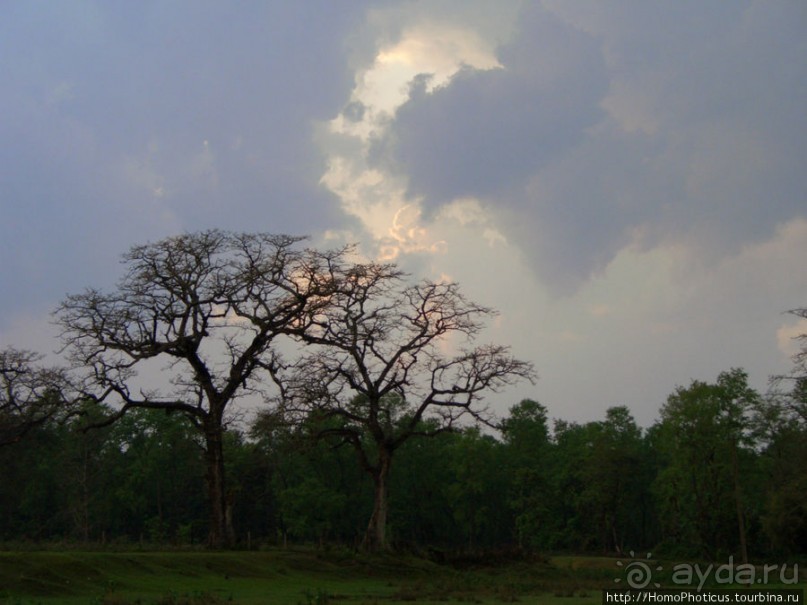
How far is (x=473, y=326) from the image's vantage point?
44.5 meters

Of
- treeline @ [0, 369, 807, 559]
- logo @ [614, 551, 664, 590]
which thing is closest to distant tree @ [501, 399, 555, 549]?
treeline @ [0, 369, 807, 559]

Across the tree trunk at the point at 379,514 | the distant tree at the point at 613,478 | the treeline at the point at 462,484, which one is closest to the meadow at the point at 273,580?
the tree trunk at the point at 379,514

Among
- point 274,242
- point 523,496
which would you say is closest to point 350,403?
point 274,242

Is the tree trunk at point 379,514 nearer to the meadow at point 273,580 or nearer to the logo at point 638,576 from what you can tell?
the meadow at point 273,580

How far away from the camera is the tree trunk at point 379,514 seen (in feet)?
136

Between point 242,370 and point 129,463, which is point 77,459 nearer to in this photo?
point 129,463

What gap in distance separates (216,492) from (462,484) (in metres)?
51.1

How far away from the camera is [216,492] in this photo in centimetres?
4097

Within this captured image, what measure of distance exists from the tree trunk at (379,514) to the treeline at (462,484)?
24864 mm

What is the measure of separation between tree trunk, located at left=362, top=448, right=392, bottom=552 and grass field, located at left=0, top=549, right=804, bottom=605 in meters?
2.23

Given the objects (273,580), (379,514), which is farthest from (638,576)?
(273,580)

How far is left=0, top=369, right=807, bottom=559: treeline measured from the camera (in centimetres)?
7138

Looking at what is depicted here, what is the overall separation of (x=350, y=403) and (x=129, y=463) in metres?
51.9

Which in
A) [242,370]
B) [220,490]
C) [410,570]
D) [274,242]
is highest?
[274,242]
